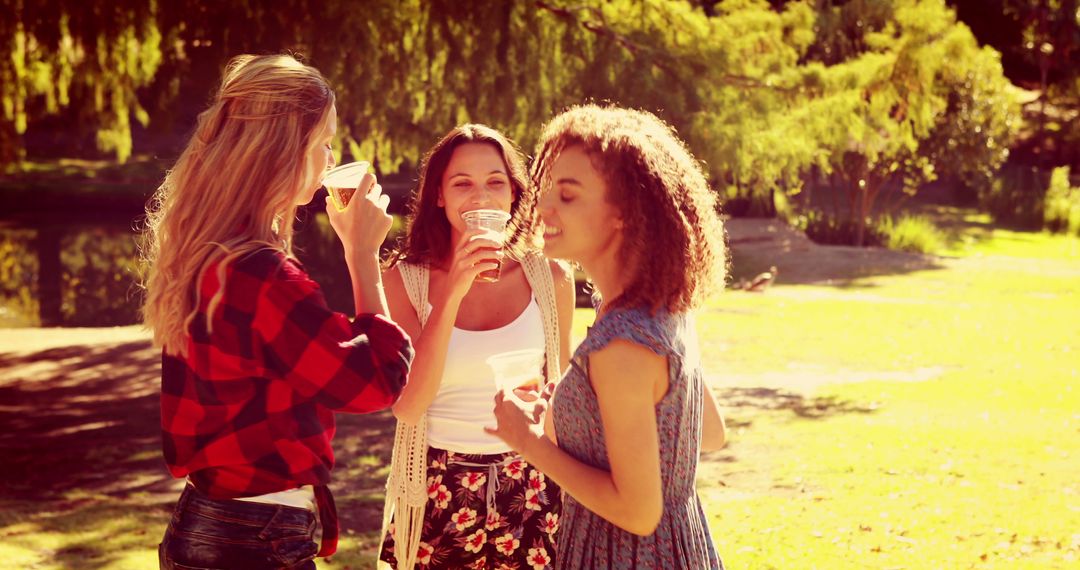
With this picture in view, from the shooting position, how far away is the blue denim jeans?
7.46 ft

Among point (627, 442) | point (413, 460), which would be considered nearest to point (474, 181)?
point (413, 460)

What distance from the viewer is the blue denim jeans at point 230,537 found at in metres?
2.27

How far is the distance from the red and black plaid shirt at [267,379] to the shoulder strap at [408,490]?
0.81 metres

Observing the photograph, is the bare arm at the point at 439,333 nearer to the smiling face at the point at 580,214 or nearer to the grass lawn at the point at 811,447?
the smiling face at the point at 580,214

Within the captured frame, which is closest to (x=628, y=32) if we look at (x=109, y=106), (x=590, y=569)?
(x=109, y=106)

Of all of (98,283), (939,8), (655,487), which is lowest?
(98,283)

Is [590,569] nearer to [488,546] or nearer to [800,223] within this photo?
[488,546]

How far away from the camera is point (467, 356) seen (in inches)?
128

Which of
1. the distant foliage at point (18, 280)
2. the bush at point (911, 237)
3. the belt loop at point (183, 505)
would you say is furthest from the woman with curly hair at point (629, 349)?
the bush at point (911, 237)

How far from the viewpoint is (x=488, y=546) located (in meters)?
3.12

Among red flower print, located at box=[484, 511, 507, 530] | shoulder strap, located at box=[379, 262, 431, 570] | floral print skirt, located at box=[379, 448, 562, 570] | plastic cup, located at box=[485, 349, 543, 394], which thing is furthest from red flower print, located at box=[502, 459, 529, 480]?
plastic cup, located at box=[485, 349, 543, 394]

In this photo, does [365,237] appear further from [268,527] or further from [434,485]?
[434,485]

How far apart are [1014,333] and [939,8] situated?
4942 millimetres

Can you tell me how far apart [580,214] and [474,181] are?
124cm
